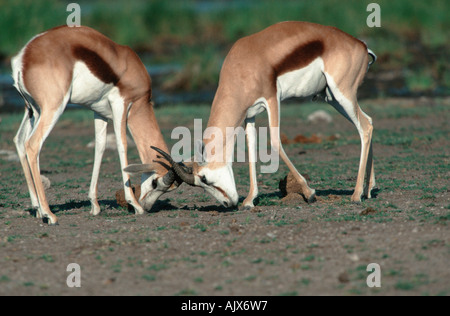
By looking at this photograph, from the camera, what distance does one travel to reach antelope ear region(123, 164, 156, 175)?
7.93 meters

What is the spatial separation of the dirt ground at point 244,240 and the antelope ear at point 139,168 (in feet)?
1.85

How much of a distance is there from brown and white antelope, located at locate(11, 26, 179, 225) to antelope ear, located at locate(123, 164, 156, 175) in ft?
0.04

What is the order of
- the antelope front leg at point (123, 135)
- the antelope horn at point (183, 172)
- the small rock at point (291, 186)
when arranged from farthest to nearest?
1. the small rock at point (291, 186)
2. the antelope front leg at point (123, 135)
3. the antelope horn at point (183, 172)

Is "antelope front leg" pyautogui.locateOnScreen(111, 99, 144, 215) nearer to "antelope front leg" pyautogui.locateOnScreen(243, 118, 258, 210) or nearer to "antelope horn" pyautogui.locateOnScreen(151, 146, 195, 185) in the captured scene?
"antelope horn" pyautogui.locateOnScreen(151, 146, 195, 185)

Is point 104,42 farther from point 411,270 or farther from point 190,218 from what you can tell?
point 411,270

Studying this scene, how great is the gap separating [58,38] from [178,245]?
280 centimetres

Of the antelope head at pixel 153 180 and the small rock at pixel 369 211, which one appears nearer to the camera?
the small rock at pixel 369 211

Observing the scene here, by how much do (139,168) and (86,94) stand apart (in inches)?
41.4

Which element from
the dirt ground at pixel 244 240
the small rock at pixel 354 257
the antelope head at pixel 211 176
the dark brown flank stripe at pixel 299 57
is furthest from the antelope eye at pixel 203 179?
the small rock at pixel 354 257

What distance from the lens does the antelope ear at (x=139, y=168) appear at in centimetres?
793

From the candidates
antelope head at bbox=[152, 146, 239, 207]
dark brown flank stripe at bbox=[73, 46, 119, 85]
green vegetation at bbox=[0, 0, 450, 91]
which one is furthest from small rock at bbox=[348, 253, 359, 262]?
green vegetation at bbox=[0, 0, 450, 91]

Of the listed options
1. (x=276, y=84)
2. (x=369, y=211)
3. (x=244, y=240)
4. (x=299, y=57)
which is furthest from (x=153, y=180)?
(x=369, y=211)

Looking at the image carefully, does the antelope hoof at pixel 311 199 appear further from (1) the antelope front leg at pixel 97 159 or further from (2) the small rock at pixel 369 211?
(1) the antelope front leg at pixel 97 159
